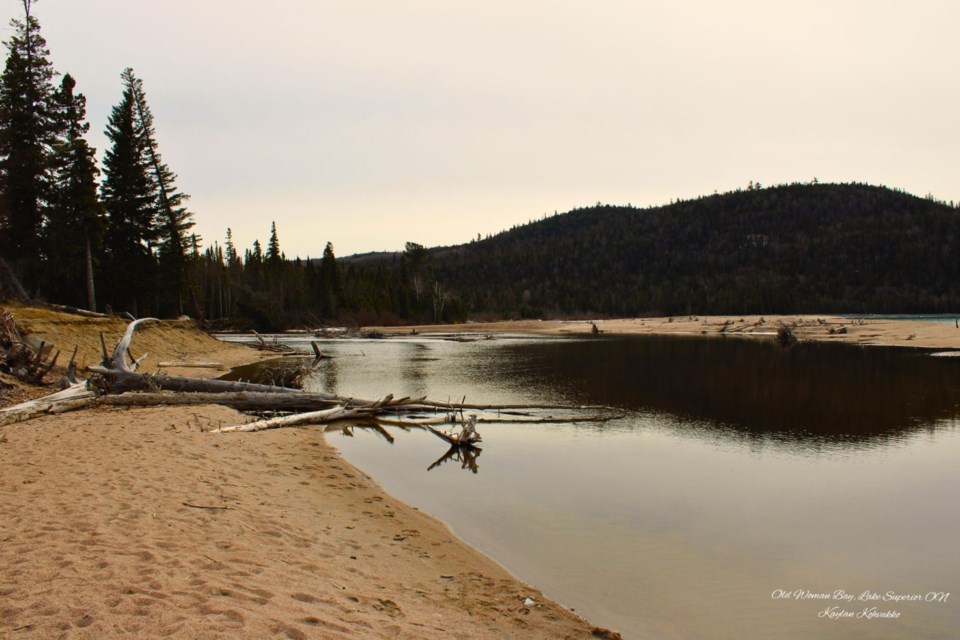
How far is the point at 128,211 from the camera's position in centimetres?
4597

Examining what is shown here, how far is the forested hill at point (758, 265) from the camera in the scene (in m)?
139

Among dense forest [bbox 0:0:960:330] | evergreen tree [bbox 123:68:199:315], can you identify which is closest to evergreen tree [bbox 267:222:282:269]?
dense forest [bbox 0:0:960:330]

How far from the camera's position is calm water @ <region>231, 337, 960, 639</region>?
6793 mm

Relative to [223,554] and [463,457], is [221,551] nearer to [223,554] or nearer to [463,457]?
[223,554]

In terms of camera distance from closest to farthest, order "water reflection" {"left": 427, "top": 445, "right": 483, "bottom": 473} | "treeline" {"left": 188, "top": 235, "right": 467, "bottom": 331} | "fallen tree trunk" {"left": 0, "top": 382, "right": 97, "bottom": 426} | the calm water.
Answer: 1. the calm water
2. "water reflection" {"left": 427, "top": 445, "right": 483, "bottom": 473}
3. "fallen tree trunk" {"left": 0, "top": 382, "right": 97, "bottom": 426}
4. "treeline" {"left": 188, "top": 235, "right": 467, "bottom": 331}

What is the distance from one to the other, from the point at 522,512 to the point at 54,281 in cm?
4462

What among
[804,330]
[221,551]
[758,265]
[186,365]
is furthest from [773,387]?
[758,265]

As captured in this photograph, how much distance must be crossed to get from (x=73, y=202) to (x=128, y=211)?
10.1 meters

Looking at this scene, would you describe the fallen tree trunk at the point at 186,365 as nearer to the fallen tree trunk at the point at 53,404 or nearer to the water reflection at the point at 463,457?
the fallen tree trunk at the point at 53,404

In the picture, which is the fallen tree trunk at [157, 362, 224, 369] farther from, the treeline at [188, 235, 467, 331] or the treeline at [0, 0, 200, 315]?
the treeline at [188, 235, 467, 331]

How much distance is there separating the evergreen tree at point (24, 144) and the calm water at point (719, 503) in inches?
1110

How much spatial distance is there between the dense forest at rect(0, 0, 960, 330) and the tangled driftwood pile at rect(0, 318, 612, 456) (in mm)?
18170

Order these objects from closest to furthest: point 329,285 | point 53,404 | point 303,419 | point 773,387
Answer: point 53,404 < point 303,419 < point 773,387 < point 329,285

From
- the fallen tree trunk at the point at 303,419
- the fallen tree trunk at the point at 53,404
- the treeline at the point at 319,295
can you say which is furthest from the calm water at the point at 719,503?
the treeline at the point at 319,295
